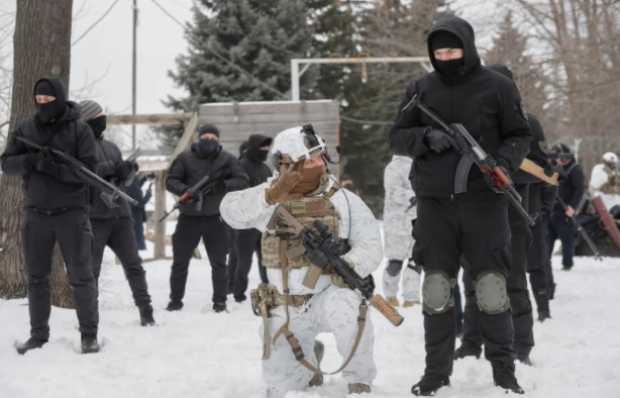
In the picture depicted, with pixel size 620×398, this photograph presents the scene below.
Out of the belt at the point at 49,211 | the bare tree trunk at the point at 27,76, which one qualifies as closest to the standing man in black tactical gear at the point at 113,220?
the bare tree trunk at the point at 27,76

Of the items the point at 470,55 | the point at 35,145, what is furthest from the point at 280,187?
the point at 35,145

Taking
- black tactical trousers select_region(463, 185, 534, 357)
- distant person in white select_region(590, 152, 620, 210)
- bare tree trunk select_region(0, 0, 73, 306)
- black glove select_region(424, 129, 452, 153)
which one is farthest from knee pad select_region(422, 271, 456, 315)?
distant person in white select_region(590, 152, 620, 210)

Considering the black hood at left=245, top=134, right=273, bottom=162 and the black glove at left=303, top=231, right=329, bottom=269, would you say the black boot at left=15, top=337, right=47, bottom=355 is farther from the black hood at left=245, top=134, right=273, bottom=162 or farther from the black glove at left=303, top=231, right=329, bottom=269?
the black hood at left=245, top=134, right=273, bottom=162

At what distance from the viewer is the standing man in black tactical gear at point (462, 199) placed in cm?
482

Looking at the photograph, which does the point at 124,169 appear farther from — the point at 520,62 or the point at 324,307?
the point at 520,62

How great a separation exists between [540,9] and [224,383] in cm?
1898

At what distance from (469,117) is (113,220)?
156 inches

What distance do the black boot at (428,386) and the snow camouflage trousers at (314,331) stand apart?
259 mm

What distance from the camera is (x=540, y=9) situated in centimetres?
2239

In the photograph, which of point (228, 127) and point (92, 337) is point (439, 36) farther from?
point (228, 127)

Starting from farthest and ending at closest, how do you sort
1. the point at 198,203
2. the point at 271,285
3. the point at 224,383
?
1. the point at 198,203
2. the point at 224,383
3. the point at 271,285

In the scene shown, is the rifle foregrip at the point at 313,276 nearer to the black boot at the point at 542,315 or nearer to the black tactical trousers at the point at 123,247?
the black tactical trousers at the point at 123,247

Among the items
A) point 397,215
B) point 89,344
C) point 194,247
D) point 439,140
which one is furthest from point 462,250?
point 194,247

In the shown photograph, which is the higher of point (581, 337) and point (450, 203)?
point (450, 203)
